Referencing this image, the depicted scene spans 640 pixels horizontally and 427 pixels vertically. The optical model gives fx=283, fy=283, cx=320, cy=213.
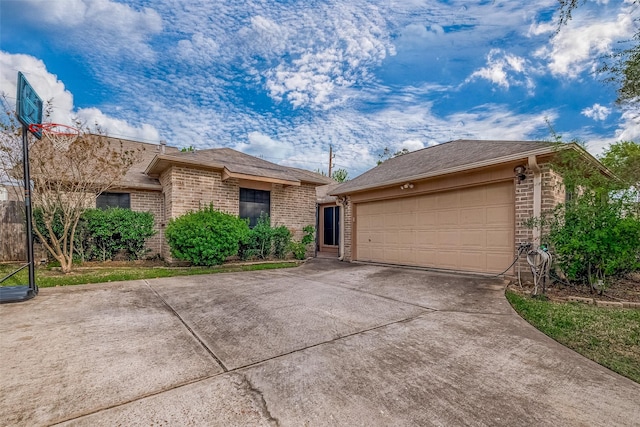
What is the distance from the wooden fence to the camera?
27.2ft

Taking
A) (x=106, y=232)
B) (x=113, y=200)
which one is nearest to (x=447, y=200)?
(x=106, y=232)

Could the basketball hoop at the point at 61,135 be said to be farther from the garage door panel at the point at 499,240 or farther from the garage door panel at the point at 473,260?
the garage door panel at the point at 499,240

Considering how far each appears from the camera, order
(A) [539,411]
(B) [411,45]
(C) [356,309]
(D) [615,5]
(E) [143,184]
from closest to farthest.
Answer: (A) [539,411] < (C) [356,309] < (D) [615,5] < (B) [411,45] < (E) [143,184]

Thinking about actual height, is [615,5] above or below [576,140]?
above

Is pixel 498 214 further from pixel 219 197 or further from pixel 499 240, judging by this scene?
pixel 219 197

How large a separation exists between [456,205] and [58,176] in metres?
10.2

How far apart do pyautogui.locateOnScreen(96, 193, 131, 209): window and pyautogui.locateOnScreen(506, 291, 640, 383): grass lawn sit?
1138 centimetres

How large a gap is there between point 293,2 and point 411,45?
3537 millimetres

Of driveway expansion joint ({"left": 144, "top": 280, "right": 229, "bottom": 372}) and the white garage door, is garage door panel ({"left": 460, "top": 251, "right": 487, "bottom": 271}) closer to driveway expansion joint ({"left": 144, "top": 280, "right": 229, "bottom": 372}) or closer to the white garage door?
the white garage door

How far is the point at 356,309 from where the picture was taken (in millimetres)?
4254

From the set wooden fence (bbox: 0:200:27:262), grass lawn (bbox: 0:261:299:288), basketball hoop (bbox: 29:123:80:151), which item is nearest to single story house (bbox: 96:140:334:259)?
basketball hoop (bbox: 29:123:80:151)

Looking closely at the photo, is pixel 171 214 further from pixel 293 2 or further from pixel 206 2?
pixel 293 2

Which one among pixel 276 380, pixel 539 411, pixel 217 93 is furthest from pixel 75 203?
pixel 539 411

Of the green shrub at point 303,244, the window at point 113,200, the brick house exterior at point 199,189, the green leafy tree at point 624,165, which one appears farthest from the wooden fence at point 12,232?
the green leafy tree at point 624,165
